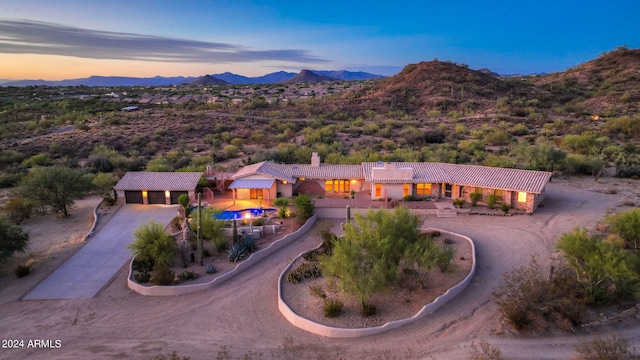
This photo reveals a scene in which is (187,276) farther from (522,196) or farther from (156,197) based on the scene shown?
(522,196)

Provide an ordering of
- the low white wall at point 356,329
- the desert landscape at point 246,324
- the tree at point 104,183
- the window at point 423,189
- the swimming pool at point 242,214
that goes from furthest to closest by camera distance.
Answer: the tree at point 104,183 → the window at point 423,189 → the swimming pool at point 242,214 → the low white wall at point 356,329 → the desert landscape at point 246,324

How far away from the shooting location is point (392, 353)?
13.9m

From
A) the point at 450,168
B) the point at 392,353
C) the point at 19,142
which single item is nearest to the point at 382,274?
the point at 392,353

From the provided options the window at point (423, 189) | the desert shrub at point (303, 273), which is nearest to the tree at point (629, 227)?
the window at point (423, 189)

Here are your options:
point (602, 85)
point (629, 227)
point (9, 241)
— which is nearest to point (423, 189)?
point (629, 227)

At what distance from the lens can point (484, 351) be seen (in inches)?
532

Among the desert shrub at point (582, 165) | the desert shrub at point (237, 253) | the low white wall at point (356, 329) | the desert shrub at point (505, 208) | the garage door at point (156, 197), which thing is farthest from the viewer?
the desert shrub at point (582, 165)

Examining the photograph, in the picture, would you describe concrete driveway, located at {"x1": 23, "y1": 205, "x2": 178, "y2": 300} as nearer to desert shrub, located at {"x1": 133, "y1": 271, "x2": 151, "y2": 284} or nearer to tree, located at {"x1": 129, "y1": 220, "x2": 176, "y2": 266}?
desert shrub, located at {"x1": 133, "y1": 271, "x2": 151, "y2": 284}

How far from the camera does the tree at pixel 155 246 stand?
792 inches

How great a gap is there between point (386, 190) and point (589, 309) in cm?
1473

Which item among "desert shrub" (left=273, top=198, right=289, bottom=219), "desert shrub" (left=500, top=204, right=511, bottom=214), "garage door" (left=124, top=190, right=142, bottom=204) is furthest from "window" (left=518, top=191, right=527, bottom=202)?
"garage door" (left=124, top=190, right=142, bottom=204)

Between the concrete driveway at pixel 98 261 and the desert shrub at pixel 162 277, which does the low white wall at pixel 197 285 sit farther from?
the concrete driveway at pixel 98 261

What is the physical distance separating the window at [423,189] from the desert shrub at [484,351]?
15.8 m

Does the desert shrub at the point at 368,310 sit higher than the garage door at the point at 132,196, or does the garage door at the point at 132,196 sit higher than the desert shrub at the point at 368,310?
the garage door at the point at 132,196
